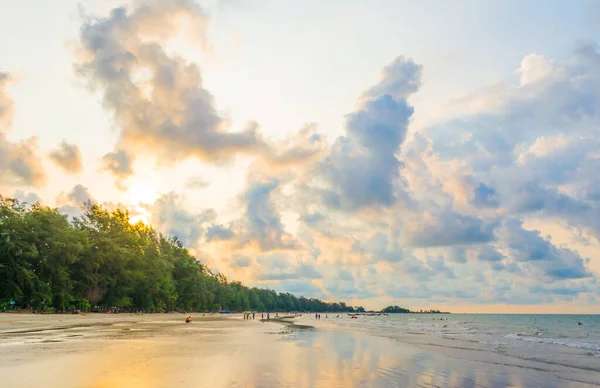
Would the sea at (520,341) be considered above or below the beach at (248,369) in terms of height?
below

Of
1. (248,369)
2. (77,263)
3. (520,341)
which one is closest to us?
(248,369)

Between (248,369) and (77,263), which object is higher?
(77,263)

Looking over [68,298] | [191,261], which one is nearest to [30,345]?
[68,298]

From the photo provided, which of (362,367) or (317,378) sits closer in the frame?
(317,378)

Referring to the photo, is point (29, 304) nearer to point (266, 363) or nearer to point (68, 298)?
point (68, 298)

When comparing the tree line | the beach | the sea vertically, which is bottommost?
the sea

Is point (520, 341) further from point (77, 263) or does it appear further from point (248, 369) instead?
point (77, 263)

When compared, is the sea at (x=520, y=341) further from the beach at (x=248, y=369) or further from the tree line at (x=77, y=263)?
the tree line at (x=77, y=263)

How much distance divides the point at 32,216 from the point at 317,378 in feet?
Answer: 216

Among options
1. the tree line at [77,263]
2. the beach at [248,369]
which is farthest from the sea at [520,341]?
the tree line at [77,263]

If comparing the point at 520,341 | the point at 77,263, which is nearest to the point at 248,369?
the point at 520,341

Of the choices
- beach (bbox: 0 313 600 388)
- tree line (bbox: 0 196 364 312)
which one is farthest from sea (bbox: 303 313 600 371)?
tree line (bbox: 0 196 364 312)

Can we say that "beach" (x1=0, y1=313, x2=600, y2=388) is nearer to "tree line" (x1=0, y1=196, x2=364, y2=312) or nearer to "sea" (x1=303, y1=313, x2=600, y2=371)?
"sea" (x1=303, y1=313, x2=600, y2=371)

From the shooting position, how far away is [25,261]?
60844 mm
